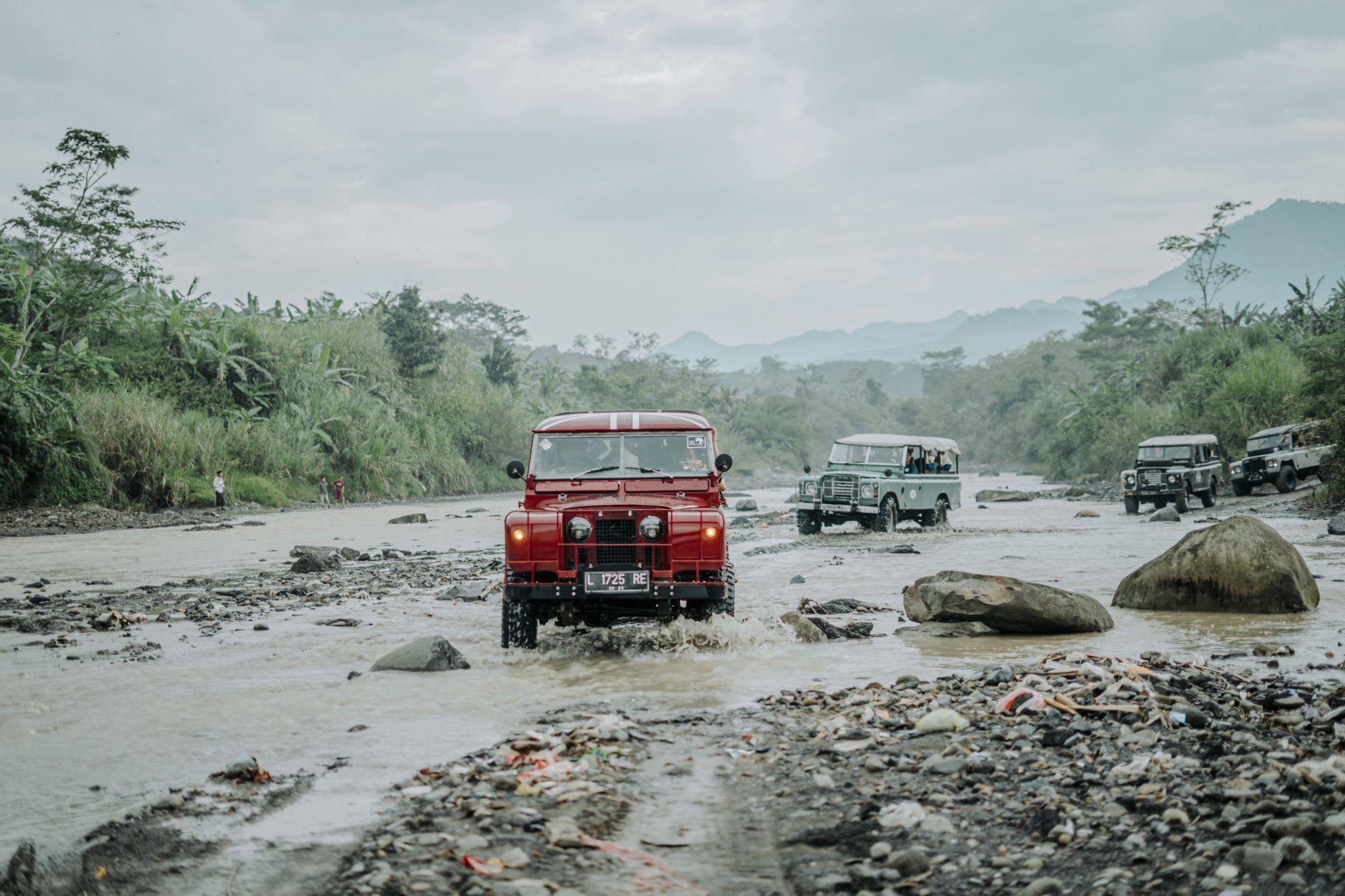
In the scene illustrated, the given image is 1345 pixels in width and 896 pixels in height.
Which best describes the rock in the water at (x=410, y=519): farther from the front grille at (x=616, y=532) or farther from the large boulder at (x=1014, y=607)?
the front grille at (x=616, y=532)

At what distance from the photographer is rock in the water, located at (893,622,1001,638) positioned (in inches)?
399

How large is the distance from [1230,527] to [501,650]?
800 centimetres

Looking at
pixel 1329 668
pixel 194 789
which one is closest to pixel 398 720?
pixel 194 789

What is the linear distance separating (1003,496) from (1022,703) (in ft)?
114

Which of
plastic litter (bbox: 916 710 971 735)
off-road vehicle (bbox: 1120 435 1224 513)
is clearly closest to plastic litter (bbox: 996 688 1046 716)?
plastic litter (bbox: 916 710 971 735)

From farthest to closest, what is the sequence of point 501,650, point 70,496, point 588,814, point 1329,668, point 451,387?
point 451,387 < point 70,496 < point 501,650 < point 1329,668 < point 588,814

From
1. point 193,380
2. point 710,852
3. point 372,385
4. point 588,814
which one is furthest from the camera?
point 372,385

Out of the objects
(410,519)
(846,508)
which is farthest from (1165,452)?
(410,519)

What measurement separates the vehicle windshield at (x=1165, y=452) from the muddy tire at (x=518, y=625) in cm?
2486

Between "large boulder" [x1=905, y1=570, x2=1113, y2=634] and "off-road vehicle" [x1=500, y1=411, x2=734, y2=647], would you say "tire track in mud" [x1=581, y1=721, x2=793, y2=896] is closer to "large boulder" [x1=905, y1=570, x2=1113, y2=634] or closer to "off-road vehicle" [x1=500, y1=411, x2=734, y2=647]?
"off-road vehicle" [x1=500, y1=411, x2=734, y2=647]

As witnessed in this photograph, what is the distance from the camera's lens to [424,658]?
338 inches

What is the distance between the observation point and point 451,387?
54250 mm

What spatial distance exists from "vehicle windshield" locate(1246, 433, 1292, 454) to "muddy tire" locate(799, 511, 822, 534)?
14.5m

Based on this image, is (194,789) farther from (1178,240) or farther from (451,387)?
(1178,240)
